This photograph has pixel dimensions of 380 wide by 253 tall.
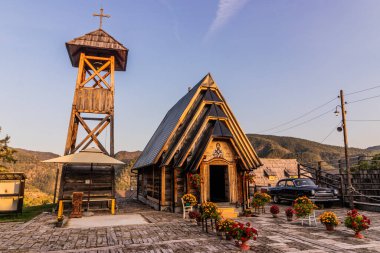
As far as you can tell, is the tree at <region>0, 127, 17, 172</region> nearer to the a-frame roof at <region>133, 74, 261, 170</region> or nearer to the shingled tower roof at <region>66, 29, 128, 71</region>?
the shingled tower roof at <region>66, 29, 128, 71</region>

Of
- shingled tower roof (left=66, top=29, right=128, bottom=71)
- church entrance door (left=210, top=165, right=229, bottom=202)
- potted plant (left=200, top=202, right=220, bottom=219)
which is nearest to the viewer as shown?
potted plant (left=200, top=202, right=220, bottom=219)

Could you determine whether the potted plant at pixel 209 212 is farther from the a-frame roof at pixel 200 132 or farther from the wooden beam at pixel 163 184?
the wooden beam at pixel 163 184

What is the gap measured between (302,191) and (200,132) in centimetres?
873

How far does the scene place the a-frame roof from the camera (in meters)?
14.6

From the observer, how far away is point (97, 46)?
61.2 ft

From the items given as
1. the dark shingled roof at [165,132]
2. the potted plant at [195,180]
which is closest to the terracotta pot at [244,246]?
the potted plant at [195,180]

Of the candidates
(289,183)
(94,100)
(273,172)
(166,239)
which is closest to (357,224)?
(166,239)

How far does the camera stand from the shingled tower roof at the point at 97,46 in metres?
18.5

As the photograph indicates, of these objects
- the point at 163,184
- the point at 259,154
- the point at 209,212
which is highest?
the point at 259,154

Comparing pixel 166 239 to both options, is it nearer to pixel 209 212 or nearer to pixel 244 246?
pixel 209 212

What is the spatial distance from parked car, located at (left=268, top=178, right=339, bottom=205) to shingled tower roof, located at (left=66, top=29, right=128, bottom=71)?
1621 centimetres

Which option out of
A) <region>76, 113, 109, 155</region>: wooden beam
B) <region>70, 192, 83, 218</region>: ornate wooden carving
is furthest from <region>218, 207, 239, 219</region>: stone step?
<region>76, 113, 109, 155</region>: wooden beam

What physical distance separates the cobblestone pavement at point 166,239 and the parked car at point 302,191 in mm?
5707

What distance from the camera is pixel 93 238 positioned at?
28.1ft
